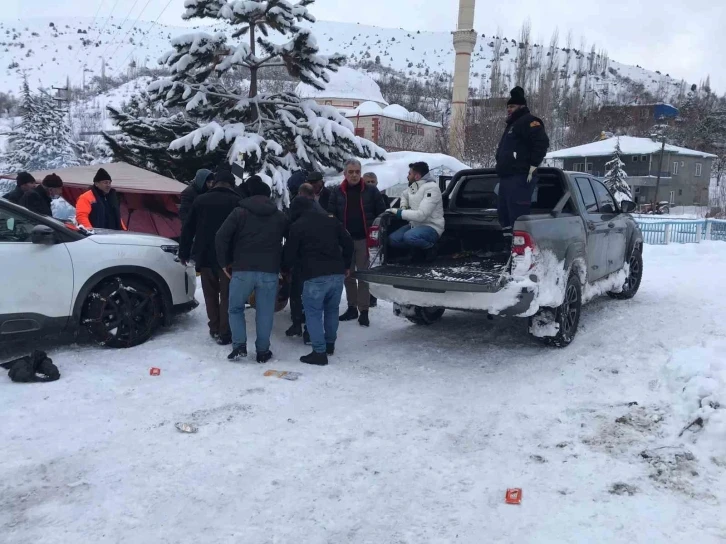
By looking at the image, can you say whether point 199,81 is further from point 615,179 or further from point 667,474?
point 615,179

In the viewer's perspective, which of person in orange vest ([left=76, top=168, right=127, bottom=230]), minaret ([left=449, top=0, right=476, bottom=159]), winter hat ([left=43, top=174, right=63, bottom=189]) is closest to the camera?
person in orange vest ([left=76, top=168, right=127, bottom=230])

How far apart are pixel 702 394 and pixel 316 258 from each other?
335 cm

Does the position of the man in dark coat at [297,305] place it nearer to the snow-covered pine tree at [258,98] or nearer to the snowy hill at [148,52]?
the snow-covered pine tree at [258,98]

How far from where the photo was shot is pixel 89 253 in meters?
5.62

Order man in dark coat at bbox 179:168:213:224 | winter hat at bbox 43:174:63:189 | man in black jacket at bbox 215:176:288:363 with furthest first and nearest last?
winter hat at bbox 43:174:63:189 < man in dark coat at bbox 179:168:213:224 < man in black jacket at bbox 215:176:288:363

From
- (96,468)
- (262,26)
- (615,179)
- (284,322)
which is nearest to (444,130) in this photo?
(615,179)

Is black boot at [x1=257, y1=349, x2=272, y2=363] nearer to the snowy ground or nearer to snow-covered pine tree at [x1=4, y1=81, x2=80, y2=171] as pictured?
the snowy ground

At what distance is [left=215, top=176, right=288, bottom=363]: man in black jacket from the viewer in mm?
5383

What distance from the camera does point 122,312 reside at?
5848 mm

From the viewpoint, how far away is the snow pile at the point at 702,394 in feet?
11.9

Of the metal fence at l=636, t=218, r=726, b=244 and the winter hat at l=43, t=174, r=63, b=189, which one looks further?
the metal fence at l=636, t=218, r=726, b=244

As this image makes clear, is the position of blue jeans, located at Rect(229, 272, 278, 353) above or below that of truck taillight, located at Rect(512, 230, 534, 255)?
below

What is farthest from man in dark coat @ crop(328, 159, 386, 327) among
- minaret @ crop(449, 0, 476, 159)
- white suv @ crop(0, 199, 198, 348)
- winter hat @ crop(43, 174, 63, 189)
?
minaret @ crop(449, 0, 476, 159)

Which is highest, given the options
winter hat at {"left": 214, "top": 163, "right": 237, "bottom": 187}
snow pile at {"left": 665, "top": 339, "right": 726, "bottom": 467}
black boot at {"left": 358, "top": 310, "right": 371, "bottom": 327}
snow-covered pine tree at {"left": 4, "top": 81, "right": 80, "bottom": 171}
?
snow-covered pine tree at {"left": 4, "top": 81, "right": 80, "bottom": 171}
